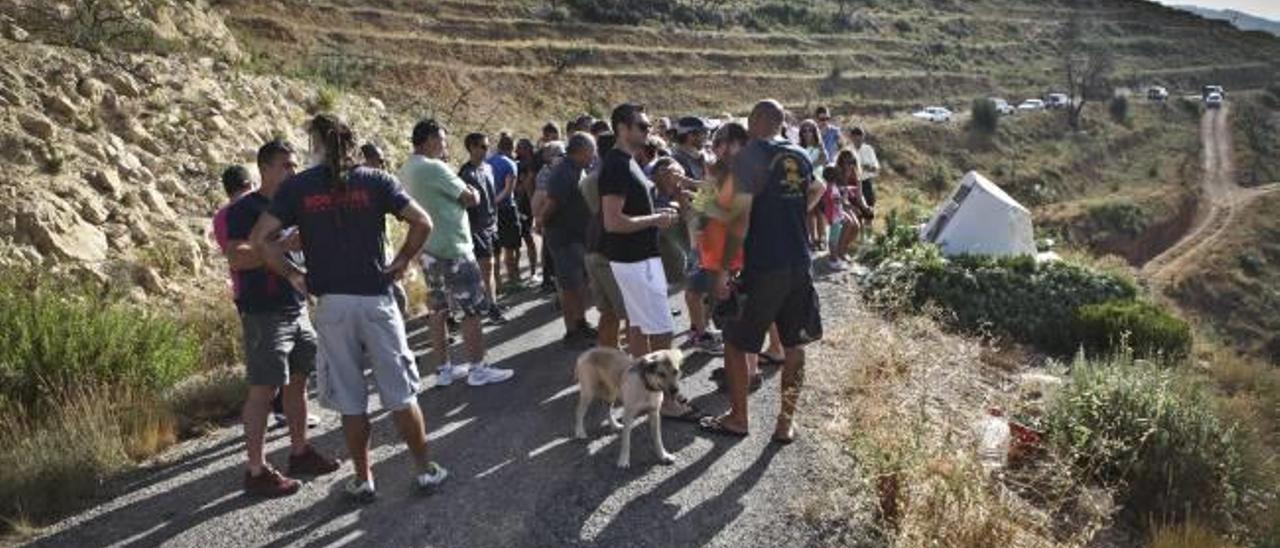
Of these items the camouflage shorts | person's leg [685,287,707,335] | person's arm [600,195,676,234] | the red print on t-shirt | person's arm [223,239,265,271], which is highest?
the red print on t-shirt

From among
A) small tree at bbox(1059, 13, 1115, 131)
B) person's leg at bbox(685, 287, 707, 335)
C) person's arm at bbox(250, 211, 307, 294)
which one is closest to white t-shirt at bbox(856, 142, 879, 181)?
person's leg at bbox(685, 287, 707, 335)

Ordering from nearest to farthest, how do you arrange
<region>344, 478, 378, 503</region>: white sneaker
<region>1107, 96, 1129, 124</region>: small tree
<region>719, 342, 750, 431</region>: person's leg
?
<region>344, 478, 378, 503</region>: white sneaker, <region>719, 342, 750, 431</region>: person's leg, <region>1107, 96, 1129, 124</region>: small tree

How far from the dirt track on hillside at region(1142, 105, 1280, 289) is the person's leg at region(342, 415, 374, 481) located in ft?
92.6

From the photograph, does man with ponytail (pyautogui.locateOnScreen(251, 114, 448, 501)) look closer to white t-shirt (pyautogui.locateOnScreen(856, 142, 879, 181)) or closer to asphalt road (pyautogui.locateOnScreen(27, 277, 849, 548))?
asphalt road (pyautogui.locateOnScreen(27, 277, 849, 548))

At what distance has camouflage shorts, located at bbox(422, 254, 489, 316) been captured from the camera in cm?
651

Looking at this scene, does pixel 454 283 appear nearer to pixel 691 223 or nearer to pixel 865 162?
pixel 691 223

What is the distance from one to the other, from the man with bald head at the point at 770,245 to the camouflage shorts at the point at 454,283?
2011mm

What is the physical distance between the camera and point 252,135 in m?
13.3

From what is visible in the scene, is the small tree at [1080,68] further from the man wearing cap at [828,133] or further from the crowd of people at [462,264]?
the crowd of people at [462,264]

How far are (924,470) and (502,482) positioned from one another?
234 centimetres

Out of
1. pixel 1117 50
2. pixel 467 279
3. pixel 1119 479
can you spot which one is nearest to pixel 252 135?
pixel 467 279

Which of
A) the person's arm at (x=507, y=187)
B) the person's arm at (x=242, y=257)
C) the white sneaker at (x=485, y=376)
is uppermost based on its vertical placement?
the person's arm at (x=242, y=257)

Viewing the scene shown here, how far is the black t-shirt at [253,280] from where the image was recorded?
5.05 meters

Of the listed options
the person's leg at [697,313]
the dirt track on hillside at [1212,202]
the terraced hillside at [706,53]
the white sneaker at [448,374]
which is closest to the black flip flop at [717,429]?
the person's leg at [697,313]
